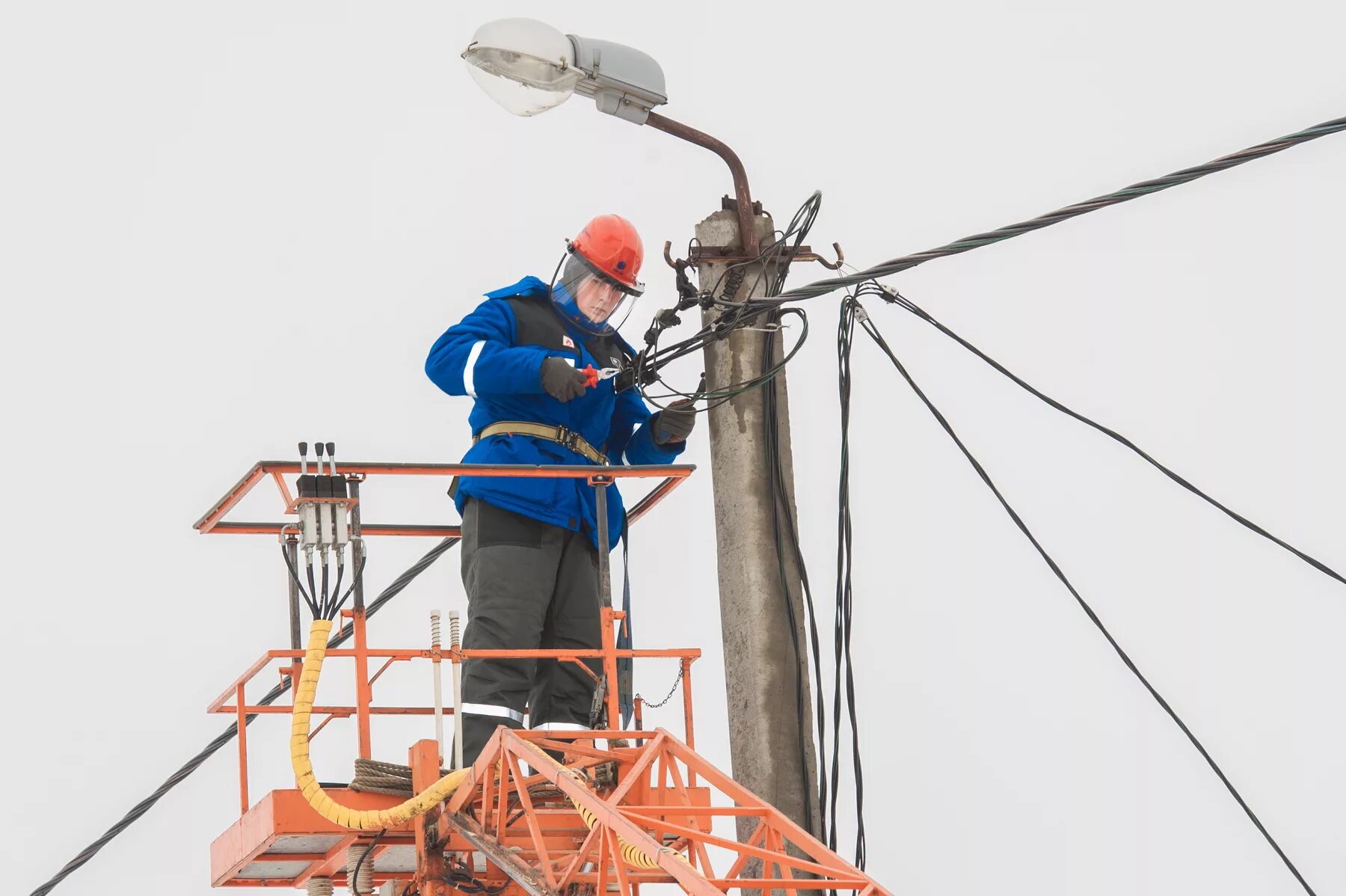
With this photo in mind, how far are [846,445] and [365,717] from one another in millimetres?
2429

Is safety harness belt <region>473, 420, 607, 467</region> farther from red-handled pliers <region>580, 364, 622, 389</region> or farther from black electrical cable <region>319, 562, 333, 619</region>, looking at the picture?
black electrical cable <region>319, 562, 333, 619</region>

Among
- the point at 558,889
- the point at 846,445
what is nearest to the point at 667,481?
the point at 846,445

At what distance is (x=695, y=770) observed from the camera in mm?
8422

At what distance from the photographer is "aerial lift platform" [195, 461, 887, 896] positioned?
8078 millimetres

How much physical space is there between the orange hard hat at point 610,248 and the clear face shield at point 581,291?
0.02m

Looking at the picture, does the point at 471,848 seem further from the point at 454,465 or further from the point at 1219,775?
the point at 1219,775

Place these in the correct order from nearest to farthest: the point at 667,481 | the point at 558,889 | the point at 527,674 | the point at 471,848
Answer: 1. the point at 558,889
2. the point at 471,848
3. the point at 527,674
4. the point at 667,481

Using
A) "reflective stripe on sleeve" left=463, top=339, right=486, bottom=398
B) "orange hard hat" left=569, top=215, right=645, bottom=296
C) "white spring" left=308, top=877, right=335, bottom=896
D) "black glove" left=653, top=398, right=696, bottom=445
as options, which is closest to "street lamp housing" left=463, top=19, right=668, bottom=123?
"orange hard hat" left=569, top=215, right=645, bottom=296

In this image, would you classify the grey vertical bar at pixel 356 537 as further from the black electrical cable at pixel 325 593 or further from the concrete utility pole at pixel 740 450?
the concrete utility pole at pixel 740 450

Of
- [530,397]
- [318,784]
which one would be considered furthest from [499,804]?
[530,397]

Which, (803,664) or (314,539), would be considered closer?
(314,539)

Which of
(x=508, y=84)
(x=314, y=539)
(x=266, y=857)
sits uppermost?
(x=508, y=84)

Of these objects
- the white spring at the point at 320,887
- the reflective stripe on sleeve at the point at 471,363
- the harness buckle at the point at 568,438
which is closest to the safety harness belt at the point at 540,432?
the harness buckle at the point at 568,438

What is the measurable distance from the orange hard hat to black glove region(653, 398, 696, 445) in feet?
2.09
